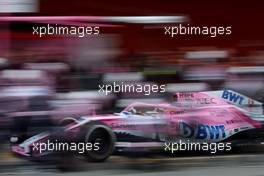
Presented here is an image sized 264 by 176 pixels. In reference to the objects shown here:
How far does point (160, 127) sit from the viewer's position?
7.38 m

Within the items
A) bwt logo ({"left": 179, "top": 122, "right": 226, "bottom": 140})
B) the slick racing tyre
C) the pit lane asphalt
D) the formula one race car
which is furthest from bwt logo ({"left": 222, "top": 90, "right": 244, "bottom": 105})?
the slick racing tyre

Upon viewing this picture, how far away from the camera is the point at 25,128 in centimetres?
711

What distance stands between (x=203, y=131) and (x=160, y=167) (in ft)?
2.39

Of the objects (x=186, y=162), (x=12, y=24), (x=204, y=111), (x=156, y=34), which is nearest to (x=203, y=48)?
(x=156, y=34)

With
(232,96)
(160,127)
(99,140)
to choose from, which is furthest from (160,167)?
(232,96)

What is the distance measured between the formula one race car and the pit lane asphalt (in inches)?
5.3

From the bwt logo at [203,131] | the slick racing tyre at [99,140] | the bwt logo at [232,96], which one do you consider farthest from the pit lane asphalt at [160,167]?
the bwt logo at [232,96]

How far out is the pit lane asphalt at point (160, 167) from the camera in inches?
278

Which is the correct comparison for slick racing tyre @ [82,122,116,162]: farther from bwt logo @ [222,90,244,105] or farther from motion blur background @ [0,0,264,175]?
bwt logo @ [222,90,244,105]

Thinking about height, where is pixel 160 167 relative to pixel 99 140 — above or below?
below

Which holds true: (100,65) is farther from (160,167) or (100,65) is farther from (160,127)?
(160,167)

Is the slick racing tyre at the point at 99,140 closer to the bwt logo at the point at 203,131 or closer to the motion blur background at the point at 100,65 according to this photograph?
the motion blur background at the point at 100,65

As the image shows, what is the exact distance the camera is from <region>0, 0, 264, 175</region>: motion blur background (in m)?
7.18

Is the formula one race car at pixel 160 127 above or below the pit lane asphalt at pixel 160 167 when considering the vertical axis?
above
